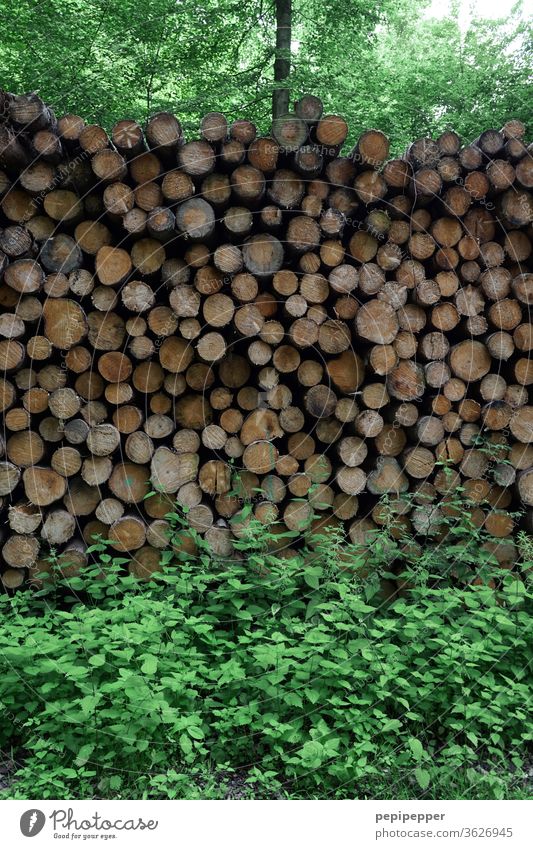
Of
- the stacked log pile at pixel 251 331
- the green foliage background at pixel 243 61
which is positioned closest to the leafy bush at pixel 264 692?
the stacked log pile at pixel 251 331

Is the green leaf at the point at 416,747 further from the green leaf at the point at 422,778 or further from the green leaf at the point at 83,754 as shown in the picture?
the green leaf at the point at 83,754

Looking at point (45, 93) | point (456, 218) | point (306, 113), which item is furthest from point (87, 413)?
point (45, 93)

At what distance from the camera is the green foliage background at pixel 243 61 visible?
7.71 m

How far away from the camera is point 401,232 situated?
4.47 meters

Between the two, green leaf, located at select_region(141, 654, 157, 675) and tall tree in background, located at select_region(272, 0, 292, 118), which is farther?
tall tree in background, located at select_region(272, 0, 292, 118)

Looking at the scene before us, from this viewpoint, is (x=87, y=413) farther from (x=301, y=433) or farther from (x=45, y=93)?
(x=45, y=93)

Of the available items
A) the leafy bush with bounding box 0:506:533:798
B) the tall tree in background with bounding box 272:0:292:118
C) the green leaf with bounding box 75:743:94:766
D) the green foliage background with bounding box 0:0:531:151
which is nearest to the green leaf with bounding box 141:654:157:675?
the leafy bush with bounding box 0:506:533:798

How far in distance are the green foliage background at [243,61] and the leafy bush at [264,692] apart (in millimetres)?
5963

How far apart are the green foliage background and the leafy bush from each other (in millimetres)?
5963

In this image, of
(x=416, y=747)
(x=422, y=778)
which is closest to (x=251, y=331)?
(x=416, y=747)

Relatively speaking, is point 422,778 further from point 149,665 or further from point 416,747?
point 149,665

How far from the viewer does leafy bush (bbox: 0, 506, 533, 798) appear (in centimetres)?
307

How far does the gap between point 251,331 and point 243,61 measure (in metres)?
7.29

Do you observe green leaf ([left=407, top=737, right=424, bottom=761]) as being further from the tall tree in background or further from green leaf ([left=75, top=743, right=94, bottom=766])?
the tall tree in background
